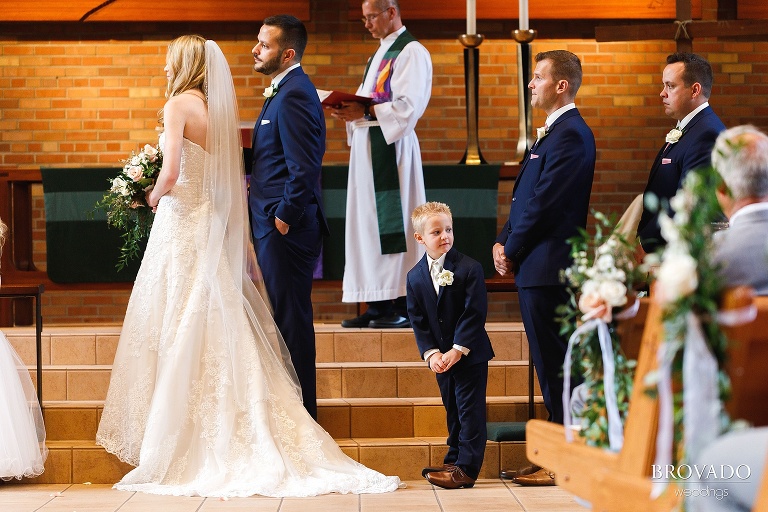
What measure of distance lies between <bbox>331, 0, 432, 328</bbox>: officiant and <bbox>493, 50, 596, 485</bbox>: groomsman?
1.58 metres

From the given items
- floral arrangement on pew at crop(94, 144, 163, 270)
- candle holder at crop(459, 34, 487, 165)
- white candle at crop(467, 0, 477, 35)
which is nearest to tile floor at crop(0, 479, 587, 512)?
floral arrangement on pew at crop(94, 144, 163, 270)

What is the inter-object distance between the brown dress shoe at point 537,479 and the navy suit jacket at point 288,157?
5.22 ft

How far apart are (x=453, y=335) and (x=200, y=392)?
118cm

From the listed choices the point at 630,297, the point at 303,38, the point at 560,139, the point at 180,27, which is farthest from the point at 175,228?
the point at 180,27

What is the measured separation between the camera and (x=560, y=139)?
460cm

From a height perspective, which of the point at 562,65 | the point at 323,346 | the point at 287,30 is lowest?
the point at 323,346

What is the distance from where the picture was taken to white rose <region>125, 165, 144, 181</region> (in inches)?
195

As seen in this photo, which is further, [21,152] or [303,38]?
[21,152]

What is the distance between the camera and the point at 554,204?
457 cm

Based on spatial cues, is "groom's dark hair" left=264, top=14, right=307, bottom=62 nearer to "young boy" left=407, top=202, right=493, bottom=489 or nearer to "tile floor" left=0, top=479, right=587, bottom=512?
"young boy" left=407, top=202, right=493, bottom=489

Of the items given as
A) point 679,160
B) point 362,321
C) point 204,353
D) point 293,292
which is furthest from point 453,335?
point 362,321

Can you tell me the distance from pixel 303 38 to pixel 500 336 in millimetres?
2095

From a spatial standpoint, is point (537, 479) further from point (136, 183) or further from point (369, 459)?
point (136, 183)

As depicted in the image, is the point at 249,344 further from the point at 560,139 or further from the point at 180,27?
the point at 180,27
